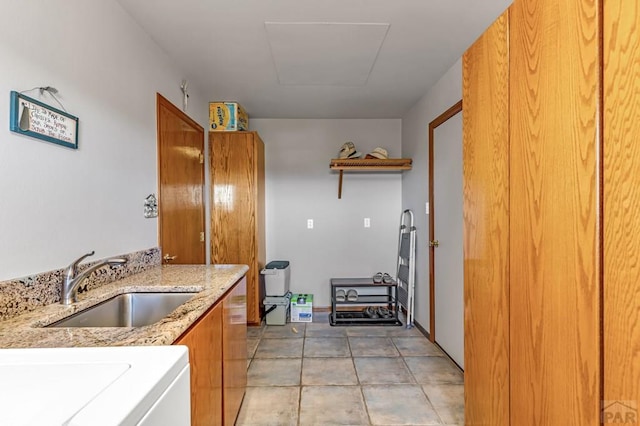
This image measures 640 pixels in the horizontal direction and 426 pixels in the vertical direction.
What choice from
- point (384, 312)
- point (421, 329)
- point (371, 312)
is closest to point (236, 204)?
point (371, 312)

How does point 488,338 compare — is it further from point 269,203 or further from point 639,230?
point 269,203

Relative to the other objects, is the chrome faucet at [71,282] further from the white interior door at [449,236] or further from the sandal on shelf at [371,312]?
the sandal on shelf at [371,312]

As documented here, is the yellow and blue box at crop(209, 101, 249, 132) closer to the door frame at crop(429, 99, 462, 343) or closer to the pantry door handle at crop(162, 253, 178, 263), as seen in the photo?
the pantry door handle at crop(162, 253, 178, 263)

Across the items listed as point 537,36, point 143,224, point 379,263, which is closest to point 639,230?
point 537,36

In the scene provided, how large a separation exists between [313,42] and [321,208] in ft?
6.95

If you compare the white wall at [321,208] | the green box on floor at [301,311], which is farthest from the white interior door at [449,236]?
the green box on floor at [301,311]

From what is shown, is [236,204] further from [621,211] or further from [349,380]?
[621,211]

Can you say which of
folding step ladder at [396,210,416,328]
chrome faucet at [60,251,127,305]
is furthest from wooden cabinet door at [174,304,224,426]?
folding step ladder at [396,210,416,328]

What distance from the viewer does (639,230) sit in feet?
2.24

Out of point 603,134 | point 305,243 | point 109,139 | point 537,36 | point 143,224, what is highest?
point 537,36

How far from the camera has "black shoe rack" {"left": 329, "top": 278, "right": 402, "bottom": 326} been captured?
3416 mm

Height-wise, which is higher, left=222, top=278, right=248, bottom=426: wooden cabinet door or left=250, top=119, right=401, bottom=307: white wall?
left=250, top=119, right=401, bottom=307: white wall

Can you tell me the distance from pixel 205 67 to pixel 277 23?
881 mm

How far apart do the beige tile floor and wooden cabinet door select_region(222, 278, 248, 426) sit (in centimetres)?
22
